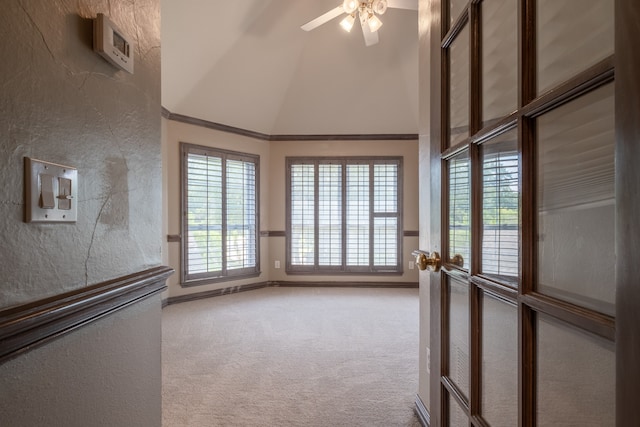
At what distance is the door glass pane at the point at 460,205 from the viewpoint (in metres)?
0.99

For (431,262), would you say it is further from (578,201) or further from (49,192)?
(49,192)

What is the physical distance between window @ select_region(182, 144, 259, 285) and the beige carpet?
568 millimetres

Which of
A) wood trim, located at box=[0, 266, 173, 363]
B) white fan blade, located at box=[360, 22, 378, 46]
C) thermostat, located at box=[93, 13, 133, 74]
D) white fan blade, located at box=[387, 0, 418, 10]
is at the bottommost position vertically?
wood trim, located at box=[0, 266, 173, 363]

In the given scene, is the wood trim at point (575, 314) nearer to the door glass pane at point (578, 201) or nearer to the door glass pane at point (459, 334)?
the door glass pane at point (578, 201)

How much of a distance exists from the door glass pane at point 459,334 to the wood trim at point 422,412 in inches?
34.8

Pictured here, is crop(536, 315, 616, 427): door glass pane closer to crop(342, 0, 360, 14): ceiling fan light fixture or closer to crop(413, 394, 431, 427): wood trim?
crop(413, 394, 431, 427): wood trim

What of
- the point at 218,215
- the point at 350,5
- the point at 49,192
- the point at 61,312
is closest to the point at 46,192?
the point at 49,192

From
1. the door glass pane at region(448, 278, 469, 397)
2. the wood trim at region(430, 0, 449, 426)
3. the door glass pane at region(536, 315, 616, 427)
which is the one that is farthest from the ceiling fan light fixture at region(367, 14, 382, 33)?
the door glass pane at region(536, 315, 616, 427)

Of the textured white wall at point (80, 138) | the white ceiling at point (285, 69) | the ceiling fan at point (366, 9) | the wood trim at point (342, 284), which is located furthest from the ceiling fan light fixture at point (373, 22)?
the wood trim at point (342, 284)

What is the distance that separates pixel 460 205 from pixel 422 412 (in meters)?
1.36

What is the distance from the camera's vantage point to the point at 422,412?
187cm

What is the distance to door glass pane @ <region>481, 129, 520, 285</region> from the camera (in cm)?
76

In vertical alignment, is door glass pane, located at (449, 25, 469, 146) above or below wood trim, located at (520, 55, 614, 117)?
above

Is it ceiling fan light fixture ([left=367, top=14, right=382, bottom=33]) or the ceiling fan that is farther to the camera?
ceiling fan light fixture ([left=367, top=14, right=382, bottom=33])
